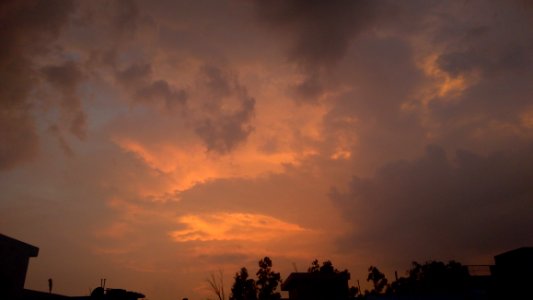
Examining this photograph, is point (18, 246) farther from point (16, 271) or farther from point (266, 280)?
point (266, 280)

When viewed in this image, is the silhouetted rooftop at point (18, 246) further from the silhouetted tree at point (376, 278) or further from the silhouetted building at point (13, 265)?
the silhouetted tree at point (376, 278)

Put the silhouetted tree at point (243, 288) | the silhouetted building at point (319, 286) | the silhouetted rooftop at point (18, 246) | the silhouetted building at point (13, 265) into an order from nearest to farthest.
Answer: the silhouetted building at point (13, 265) < the silhouetted rooftop at point (18, 246) < the silhouetted building at point (319, 286) < the silhouetted tree at point (243, 288)

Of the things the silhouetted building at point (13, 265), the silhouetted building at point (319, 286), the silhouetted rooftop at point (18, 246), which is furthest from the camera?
the silhouetted building at point (319, 286)

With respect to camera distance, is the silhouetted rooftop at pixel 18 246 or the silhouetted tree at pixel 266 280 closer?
the silhouetted rooftop at pixel 18 246

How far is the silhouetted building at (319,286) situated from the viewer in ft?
134

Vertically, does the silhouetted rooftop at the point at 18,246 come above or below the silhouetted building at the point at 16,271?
above

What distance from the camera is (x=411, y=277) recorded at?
241 feet

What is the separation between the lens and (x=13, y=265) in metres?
24.1

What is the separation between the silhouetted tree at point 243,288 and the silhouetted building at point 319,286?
2933 centimetres

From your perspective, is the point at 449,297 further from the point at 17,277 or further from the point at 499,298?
the point at 17,277

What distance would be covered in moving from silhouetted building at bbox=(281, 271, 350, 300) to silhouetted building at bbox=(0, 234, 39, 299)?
92.0 ft

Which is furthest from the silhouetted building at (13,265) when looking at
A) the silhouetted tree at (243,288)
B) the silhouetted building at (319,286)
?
the silhouetted tree at (243,288)

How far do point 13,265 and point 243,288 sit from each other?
52230mm

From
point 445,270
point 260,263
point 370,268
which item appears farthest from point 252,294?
point 445,270
